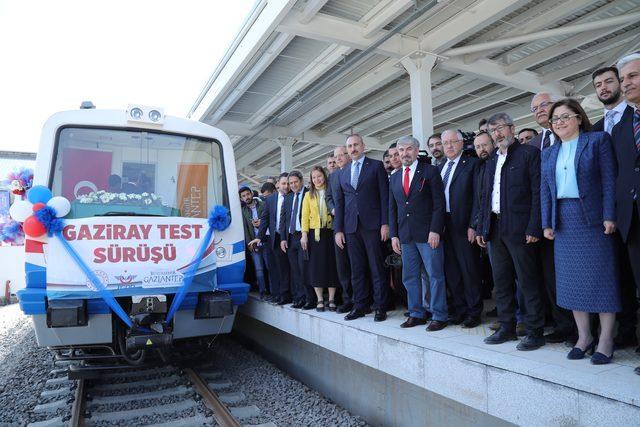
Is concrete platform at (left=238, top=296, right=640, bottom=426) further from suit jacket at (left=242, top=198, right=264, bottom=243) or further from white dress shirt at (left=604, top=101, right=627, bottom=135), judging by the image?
suit jacket at (left=242, top=198, right=264, bottom=243)

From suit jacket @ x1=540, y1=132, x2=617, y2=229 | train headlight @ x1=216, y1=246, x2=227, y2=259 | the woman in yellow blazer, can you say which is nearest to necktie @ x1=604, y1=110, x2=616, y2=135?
suit jacket @ x1=540, y1=132, x2=617, y2=229

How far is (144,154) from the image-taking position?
4793 mm

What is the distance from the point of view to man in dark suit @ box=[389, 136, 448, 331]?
3.90 meters

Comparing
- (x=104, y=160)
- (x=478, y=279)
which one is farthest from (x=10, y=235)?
(x=478, y=279)

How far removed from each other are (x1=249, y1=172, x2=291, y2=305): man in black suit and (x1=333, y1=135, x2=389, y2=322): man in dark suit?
1.38m

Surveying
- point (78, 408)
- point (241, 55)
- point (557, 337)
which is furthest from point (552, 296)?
point (241, 55)

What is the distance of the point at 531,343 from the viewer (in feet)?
9.95

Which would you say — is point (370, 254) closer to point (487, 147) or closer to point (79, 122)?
point (487, 147)

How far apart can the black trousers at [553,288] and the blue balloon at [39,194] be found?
4329 millimetres

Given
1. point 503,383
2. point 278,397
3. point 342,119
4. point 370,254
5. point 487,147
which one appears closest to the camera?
point 503,383

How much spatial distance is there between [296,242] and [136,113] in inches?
92.5

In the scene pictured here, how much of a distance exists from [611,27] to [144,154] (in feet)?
23.1

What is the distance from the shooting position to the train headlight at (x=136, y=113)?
4.73 metres

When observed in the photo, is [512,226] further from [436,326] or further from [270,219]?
[270,219]
